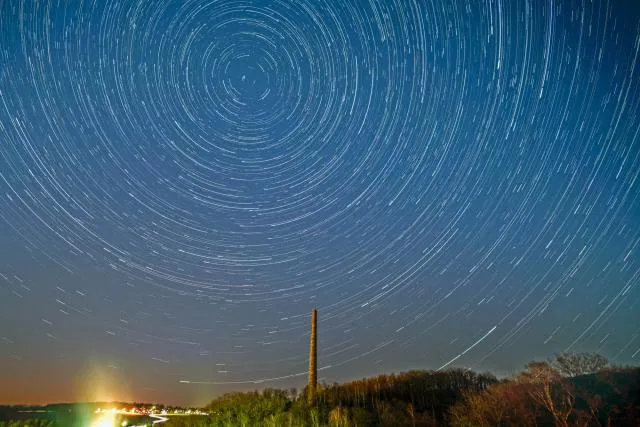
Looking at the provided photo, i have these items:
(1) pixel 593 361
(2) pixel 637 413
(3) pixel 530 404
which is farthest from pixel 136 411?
(1) pixel 593 361

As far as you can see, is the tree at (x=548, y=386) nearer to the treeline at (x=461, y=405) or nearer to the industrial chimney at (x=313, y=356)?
the treeline at (x=461, y=405)

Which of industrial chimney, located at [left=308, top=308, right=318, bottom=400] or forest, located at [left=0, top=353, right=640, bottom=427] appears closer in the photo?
forest, located at [left=0, top=353, right=640, bottom=427]

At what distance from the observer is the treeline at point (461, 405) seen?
2039 centimetres

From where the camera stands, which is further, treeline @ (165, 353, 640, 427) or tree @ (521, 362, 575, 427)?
tree @ (521, 362, 575, 427)

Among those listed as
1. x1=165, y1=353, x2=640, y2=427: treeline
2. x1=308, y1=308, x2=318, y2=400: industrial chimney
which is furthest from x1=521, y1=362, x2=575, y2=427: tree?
x1=308, y1=308, x2=318, y2=400: industrial chimney

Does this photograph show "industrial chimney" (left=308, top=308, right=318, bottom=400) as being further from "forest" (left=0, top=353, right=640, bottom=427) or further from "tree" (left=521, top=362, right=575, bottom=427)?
"tree" (left=521, top=362, right=575, bottom=427)

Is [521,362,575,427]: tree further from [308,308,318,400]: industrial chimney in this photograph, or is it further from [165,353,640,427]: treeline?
[308,308,318,400]: industrial chimney

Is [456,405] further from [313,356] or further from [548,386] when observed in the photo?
[313,356]

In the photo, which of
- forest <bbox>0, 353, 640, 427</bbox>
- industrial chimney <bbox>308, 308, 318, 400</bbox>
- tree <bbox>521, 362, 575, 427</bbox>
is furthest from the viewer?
industrial chimney <bbox>308, 308, 318, 400</bbox>

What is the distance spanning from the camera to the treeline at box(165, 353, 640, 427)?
20.4 metres

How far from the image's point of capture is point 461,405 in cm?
2538

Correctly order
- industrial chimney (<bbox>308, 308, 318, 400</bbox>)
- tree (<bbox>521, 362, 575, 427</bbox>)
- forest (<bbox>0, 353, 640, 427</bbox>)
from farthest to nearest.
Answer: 1. industrial chimney (<bbox>308, 308, 318, 400</bbox>)
2. tree (<bbox>521, 362, 575, 427</bbox>)
3. forest (<bbox>0, 353, 640, 427</bbox>)

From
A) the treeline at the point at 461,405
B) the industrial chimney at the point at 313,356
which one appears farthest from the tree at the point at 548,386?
the industrial chimney at the point at 313,356

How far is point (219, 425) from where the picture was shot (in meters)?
20.2
